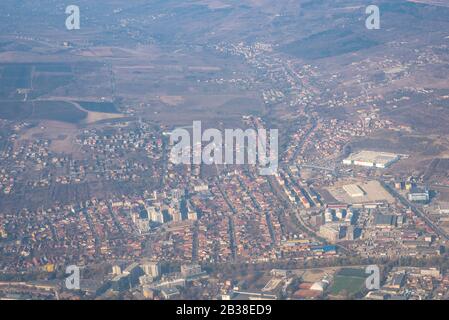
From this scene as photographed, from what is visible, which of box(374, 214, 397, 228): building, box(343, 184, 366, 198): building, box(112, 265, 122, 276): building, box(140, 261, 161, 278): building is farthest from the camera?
box(343, 184, 366, 198): building

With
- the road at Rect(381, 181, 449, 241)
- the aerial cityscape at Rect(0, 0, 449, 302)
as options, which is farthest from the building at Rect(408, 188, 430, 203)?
the road at Rect(381, 181, 449, 241)

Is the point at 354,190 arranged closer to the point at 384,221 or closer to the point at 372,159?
the point at 384,221

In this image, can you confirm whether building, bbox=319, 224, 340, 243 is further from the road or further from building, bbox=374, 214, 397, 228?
the road

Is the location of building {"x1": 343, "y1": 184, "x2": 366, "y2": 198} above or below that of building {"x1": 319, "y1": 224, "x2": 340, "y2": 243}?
above

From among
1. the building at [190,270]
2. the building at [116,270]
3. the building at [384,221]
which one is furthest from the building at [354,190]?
the building at [116,270]

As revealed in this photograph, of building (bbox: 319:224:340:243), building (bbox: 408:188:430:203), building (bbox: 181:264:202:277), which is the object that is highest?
building (bbox: 408:188:430:203)

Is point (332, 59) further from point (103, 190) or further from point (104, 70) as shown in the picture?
point (103, 190)

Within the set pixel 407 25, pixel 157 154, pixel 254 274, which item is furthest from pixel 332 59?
pixel 254 274
